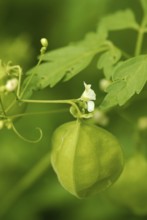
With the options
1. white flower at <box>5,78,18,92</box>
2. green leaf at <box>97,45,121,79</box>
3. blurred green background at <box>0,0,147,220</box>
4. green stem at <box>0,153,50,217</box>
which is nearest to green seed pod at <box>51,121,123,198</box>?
white flower at <box>5,78,18,92</box>

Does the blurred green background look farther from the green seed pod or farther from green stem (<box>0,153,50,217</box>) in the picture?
the green seed pod

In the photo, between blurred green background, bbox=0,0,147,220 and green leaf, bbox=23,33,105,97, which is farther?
blurred green background, bbox=0,0,147,220

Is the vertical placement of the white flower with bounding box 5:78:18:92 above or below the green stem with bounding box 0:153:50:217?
above

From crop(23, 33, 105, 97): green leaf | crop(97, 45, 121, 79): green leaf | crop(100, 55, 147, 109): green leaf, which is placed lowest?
crop(97, 45, 121, 79): green leaf

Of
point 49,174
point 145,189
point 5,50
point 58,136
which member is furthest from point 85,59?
point 49,174

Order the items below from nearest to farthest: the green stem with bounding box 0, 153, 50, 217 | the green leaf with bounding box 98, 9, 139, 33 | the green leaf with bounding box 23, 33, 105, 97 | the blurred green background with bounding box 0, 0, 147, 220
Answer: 1. the green leaf with bounding box 23, 33, 105, 97
2. the green leaf with bounding box 98, 9, 139, 33
3. the green stem with bounding box 0, 153, 50, 217
4. the blurred green background with bounding box 0, 0, 147, 220

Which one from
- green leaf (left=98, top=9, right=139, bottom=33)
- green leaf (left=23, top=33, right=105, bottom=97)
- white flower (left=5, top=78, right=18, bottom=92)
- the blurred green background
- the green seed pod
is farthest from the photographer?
the blurred green background

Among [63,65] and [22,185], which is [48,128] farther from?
[63,65]
